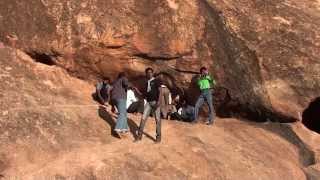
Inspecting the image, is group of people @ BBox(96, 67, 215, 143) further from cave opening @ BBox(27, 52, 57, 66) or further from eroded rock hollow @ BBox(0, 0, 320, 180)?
cave opening @ BBox(27, 52, 57, 66)

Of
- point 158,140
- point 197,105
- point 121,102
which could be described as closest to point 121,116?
point 121,102

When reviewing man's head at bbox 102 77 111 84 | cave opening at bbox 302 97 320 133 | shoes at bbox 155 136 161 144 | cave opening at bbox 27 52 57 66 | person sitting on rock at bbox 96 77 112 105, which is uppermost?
cave opening at bbox 27 52 57 66

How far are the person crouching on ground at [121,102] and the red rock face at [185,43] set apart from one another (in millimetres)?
2457

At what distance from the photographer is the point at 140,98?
19.5 metres

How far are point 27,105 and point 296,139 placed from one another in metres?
8.20

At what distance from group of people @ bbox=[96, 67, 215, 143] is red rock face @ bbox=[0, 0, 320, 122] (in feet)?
2.32

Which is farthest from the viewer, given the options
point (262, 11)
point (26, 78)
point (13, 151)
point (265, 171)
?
point (262, 11)

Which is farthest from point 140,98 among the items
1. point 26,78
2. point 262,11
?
point 262,11

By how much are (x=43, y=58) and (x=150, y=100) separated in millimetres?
4600

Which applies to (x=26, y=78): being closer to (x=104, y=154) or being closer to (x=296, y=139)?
(x=104, y=154)

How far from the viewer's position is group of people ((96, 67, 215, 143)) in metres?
16.2

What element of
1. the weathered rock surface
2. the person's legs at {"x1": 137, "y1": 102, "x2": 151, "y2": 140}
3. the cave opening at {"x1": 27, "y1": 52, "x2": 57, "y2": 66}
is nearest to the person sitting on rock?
the weathered rock surface

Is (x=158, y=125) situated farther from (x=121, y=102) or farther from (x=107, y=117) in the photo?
(x=107, y=117)

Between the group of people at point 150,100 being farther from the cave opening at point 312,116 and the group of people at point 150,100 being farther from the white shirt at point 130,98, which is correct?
the cave opening at point 312,116
